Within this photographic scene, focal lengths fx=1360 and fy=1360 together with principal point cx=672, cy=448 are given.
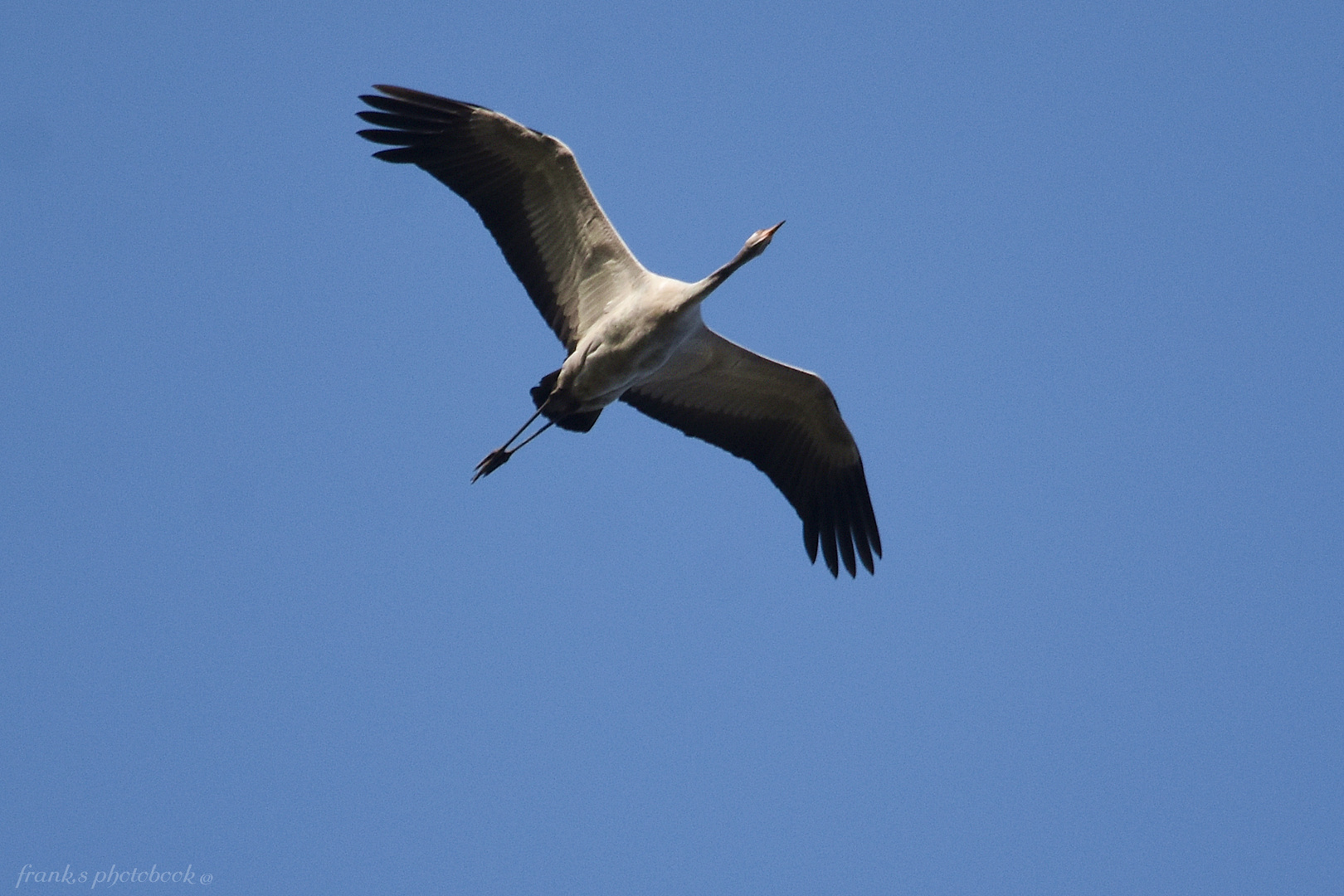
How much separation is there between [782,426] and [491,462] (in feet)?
9.77

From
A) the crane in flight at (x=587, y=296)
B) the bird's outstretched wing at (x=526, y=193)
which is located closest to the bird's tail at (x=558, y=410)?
the crane in flight at (x=587, y=296)

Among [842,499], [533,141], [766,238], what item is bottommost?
[842,499]

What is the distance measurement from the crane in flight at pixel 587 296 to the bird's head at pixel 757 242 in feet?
0.04

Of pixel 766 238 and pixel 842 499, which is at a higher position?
pixel 766 238

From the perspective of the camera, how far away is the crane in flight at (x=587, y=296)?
39.6 ft

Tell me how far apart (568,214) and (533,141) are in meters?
0.75

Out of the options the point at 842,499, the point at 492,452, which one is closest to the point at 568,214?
the point at 492,452

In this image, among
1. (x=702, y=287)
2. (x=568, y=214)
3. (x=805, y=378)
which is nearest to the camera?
(x=702, y=287)

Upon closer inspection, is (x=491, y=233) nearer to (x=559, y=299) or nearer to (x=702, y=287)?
(x=559, y=299)

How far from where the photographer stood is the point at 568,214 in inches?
490

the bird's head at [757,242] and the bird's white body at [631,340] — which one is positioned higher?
the bird's head at [757,242]

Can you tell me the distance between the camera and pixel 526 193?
1242 centimetres

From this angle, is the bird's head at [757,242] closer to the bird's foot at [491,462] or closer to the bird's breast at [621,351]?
the bird's breast at [621,351]

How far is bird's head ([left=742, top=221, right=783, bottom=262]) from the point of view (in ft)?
38.3
